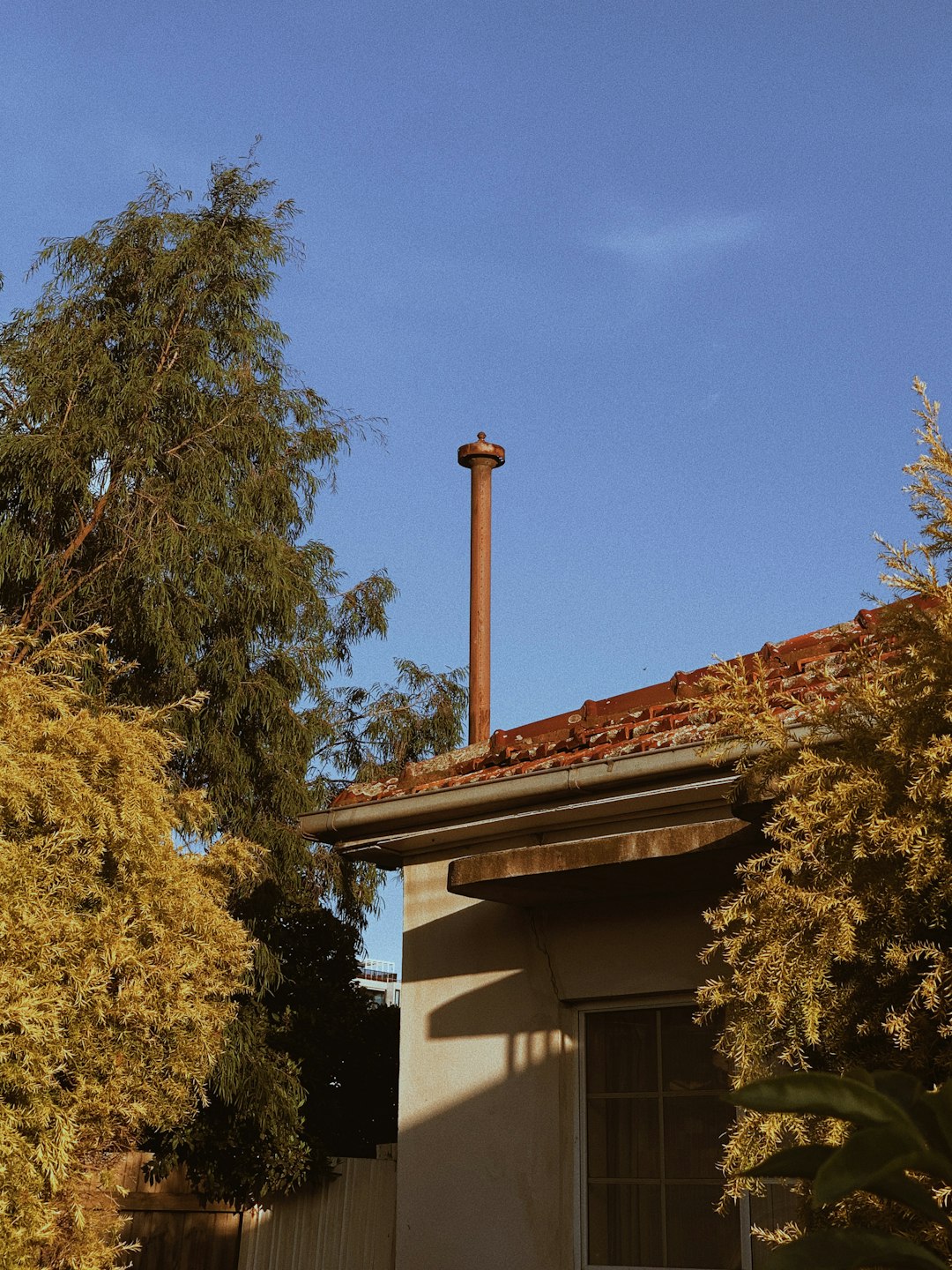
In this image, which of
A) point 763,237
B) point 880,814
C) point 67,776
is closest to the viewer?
point 880,814

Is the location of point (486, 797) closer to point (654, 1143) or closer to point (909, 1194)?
point (654, 1143)

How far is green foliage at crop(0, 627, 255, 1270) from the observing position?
5.97 meters

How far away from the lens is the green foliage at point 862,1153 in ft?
5.98

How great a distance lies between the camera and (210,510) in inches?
414

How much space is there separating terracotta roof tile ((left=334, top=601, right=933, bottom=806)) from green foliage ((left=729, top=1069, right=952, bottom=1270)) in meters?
3.96

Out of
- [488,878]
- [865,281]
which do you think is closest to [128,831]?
[488,878]

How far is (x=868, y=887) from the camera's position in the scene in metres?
4.05

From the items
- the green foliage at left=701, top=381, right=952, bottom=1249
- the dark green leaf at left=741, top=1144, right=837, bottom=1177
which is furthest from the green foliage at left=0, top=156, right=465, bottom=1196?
the dark green leaf at left=741, top=1144, right=837, bottom=1177

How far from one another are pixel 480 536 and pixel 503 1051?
222 inches

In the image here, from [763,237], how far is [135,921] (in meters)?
7.04

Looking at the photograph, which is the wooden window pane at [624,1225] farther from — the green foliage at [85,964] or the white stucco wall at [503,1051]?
the green foliage at [85,964]

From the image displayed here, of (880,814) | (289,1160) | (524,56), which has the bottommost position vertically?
(289,1160)

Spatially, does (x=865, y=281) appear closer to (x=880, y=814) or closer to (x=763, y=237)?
(x=763, y=237)

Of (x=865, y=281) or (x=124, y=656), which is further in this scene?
(x=124, y=656)
